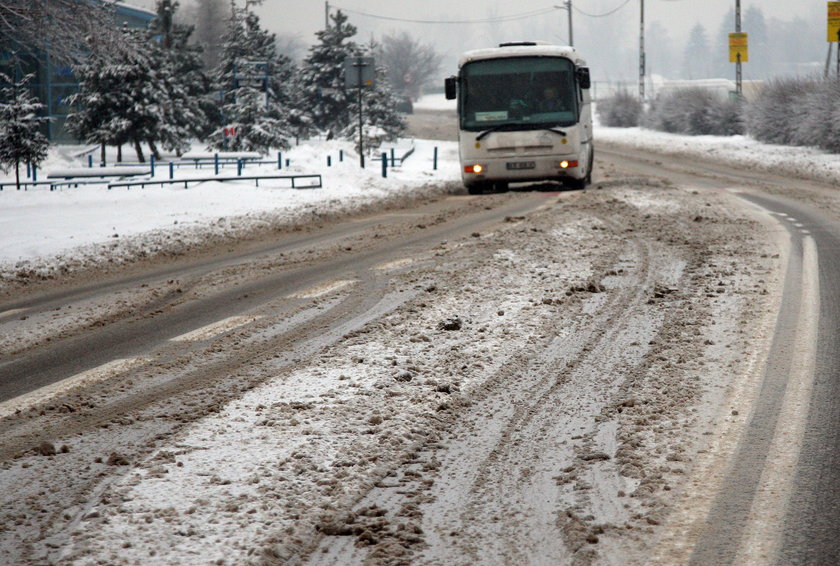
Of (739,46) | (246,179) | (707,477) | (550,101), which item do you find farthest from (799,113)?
(707,477)

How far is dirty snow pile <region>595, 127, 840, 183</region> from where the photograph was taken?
26.3 metres

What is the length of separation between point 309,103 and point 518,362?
56912 millimetres

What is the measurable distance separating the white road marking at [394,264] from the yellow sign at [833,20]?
95.4ft

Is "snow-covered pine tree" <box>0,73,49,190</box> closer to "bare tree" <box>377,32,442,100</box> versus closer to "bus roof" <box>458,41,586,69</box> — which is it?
"bus roof" <box>458,41,586,69</box>

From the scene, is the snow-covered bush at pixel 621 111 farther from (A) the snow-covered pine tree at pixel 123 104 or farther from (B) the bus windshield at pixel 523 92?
(B) the bus windshield at pixel 523 92

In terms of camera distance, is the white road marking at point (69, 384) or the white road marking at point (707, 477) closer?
the white road marking at point (707, 477)

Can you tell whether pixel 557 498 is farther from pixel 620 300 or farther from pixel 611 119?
pixel 611 119

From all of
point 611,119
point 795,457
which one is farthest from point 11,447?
point 611,119

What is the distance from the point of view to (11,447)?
14.7 ft

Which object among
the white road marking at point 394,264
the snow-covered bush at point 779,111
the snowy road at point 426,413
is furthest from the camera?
the snow-covered bush at point 779,111

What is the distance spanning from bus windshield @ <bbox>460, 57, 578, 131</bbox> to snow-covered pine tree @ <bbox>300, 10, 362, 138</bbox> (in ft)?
129

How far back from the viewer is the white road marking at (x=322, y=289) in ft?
28.8

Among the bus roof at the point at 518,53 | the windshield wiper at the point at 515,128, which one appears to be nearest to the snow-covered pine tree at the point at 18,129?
the bus roof at the point at 518,53

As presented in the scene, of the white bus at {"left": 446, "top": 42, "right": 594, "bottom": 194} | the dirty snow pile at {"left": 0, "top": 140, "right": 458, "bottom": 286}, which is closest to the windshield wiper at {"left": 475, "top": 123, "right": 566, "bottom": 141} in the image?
the white bus at {"left": 446, "top": 42, "right": 594, "bottom": 194}
